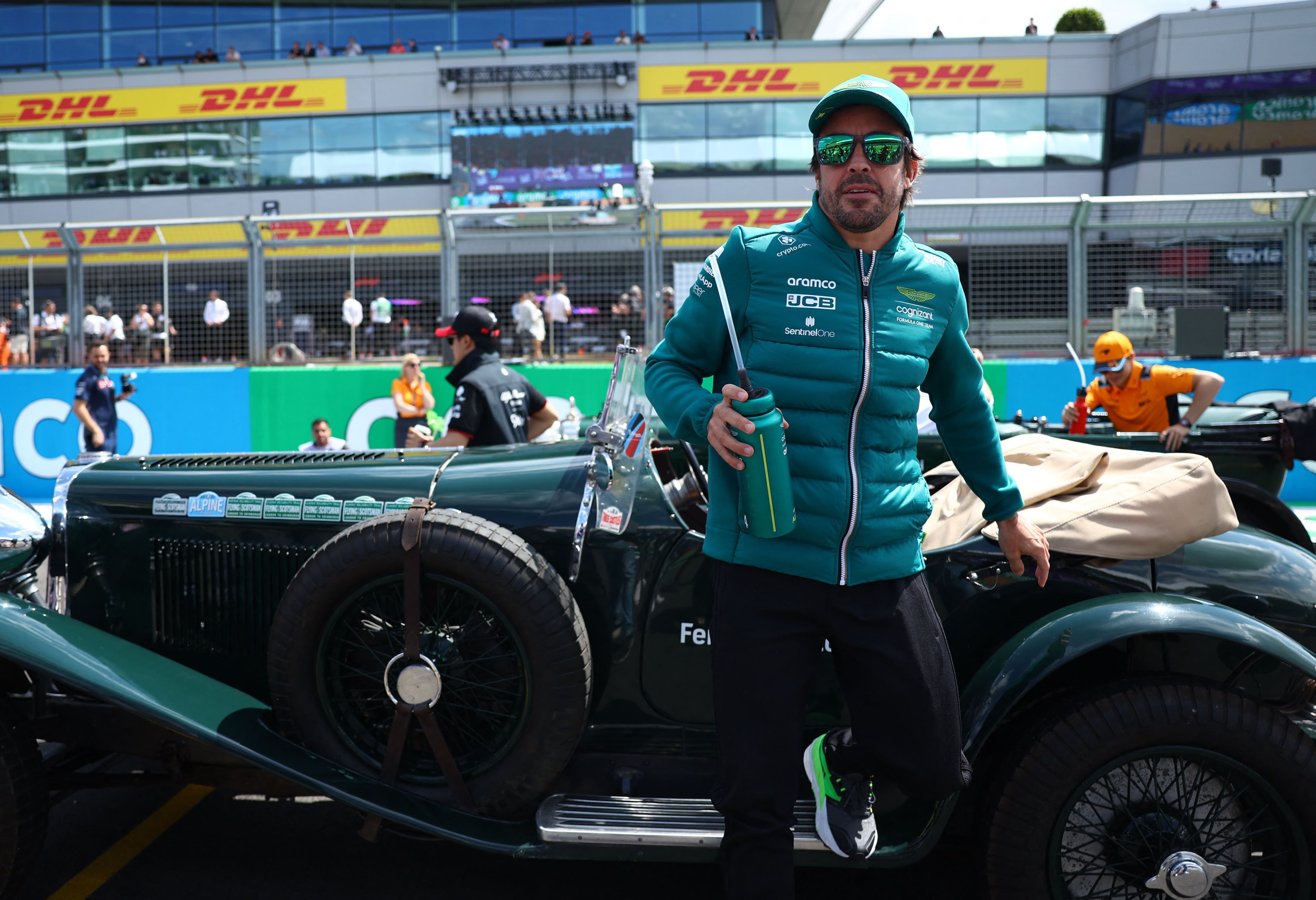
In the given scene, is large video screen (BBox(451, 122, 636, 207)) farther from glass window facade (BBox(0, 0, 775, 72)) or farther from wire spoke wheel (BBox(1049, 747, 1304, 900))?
wire spoke wheel (BBox(1049, 747, 1304, 900))

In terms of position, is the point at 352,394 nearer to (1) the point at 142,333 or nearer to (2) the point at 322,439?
(2) the point at 322,439

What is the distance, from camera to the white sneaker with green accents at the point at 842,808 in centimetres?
222

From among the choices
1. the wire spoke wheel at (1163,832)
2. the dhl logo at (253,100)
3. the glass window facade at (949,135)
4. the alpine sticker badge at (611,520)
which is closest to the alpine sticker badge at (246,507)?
the alpine sticker badge at (611,520)

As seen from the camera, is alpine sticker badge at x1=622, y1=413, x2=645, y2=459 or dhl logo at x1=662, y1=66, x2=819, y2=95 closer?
alpine sticker badge at x1=622, y1=413, x2=645, y2=459

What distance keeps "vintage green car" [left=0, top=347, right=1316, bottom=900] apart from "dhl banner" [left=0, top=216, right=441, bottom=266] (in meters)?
6.94

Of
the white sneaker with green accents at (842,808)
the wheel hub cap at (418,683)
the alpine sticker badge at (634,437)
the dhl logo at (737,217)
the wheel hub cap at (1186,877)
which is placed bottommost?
the wheel hub cap at (1186,877)

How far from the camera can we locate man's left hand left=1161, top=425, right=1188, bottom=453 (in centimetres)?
562

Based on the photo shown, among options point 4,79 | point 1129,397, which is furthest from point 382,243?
point 4,79

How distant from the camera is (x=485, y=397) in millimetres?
4777

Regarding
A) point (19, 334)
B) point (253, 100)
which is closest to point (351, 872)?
point (19, 334)

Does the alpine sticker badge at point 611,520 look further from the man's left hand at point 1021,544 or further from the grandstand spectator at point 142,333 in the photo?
the grandstand spectator at point 142,333

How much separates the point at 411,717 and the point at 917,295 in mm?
1711

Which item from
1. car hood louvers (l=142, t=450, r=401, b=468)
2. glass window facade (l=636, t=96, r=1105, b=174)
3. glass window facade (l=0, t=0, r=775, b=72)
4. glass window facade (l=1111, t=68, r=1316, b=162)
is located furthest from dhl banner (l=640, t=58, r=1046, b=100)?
car hood louvers (l=142, t=450, r=401, b=468)

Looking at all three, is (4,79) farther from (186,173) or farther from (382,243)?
(382,243)
